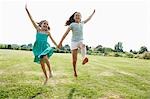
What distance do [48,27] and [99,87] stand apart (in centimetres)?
284

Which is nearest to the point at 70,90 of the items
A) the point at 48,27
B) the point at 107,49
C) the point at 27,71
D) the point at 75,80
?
the point at 75,80

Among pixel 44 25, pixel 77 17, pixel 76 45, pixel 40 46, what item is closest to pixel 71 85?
pixel 40 46

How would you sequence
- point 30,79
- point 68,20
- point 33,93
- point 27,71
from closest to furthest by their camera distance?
point 33,93 < point 30,79 < point 68,20 < point 27,71

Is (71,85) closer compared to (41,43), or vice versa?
(71,85)

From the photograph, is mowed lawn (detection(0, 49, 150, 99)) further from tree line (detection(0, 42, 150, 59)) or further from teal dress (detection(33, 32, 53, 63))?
tree line (detection(0, 42, 150, 59))

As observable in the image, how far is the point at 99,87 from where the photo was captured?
12117mm

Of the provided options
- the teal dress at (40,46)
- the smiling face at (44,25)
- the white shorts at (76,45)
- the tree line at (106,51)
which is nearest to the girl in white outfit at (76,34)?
the white shorts at (76,45)

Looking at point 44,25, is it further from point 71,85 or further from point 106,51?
point 106,51

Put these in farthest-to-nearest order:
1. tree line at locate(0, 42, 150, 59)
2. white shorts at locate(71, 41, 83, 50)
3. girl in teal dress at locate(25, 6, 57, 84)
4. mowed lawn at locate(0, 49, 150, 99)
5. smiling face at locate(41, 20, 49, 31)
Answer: tree line at locate(0, 42, 150, 59)
white shorts at locate(71, 41, 83, 50)
smiling face at locate(41, 20, 49, 31)
girl in teal dress at locate(25, 6, 57, 84)
mowed lawn at locate(0, 49, 150, 99)

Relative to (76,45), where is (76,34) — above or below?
above

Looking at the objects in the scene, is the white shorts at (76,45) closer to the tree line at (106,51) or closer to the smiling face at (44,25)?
the smiling face at (44,25)

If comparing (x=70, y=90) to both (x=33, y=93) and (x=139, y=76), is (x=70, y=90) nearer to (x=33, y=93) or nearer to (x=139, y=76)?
(x=33, y=93)

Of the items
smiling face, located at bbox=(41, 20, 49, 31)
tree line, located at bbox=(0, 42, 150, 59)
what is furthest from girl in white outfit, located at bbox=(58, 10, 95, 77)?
tree line, located at bbox=(0, 42, 150, 59)

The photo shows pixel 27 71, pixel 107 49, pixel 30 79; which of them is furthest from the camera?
pixel 107 49
